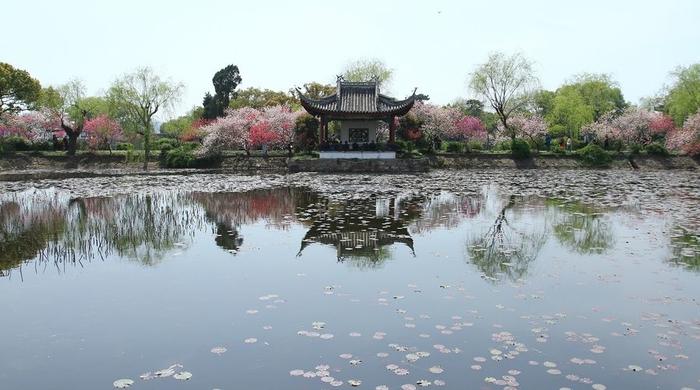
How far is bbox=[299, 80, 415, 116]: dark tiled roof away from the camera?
37.6 m

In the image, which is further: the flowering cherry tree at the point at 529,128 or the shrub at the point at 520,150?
the flowering cherry tree at the point at 529,128

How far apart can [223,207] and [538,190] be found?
1336 cm

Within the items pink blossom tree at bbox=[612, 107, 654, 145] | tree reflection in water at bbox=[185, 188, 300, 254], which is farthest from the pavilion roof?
pink blossom tree at bbox=[612, 107, 654, 145]

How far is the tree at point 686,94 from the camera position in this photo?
142 feet

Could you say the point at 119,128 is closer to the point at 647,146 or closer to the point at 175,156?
the point at 175,156

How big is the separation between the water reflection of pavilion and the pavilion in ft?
65.0

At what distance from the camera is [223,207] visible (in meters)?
17.2

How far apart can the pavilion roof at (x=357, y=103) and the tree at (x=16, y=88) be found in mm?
22999

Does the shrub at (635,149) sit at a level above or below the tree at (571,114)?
below

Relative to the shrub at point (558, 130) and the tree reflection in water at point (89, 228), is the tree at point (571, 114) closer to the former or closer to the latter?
the shrub at point (558, 130)

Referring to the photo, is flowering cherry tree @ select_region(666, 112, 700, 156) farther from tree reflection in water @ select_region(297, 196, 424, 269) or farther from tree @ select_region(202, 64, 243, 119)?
tree @ select_region(202, 64, 243, 119)

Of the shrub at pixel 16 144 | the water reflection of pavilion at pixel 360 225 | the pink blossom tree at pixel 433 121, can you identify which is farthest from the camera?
the pink blossom tree at pixel 433 121

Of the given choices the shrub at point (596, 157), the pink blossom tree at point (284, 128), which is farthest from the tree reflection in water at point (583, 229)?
the pink blossom tree at point (284, 128)

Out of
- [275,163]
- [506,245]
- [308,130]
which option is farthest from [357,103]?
[506,245]
